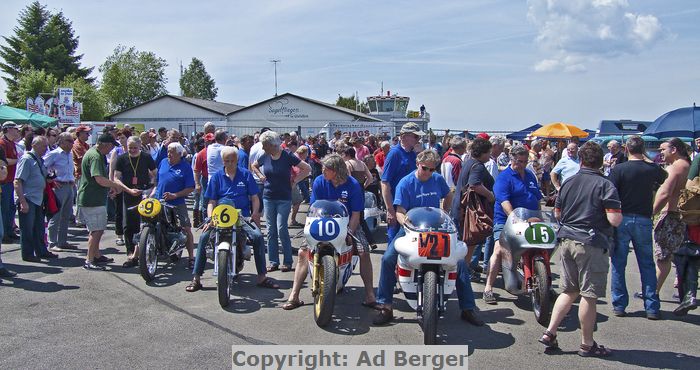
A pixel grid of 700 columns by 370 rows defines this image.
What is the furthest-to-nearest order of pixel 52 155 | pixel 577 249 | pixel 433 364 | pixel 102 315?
pixel 52 155 → pixel 102 315 → pixel 577 249 → pixel 433 364

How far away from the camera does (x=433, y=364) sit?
432 centimetres

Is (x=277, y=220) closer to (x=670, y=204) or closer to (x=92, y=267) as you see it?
(x=92, y=267)

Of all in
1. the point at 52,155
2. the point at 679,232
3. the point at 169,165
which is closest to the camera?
the point at 679,232

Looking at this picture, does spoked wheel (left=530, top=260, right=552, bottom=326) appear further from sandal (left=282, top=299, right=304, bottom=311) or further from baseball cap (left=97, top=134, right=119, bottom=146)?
baseball cap (left=97, top=134, right=119, bottom=146)

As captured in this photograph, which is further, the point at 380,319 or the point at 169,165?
the point at 169,165

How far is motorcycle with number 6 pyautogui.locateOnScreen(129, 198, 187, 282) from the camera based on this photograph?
6.82 meters

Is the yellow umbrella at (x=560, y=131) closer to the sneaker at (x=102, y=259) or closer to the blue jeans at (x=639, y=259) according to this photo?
the blue jeans at (x=639, y=259)

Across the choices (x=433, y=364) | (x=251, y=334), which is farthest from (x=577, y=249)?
(x=251, y=334)

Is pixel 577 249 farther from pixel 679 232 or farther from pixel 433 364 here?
pixel 679 232

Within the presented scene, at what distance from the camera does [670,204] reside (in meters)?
6.06

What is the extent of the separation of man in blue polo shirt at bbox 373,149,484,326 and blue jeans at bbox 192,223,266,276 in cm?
183

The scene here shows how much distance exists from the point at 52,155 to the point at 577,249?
783 cm

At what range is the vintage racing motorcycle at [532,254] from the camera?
5.45 m

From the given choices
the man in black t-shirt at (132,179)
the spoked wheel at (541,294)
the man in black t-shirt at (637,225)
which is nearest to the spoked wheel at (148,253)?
the man in black t-shirt at (132,179)
